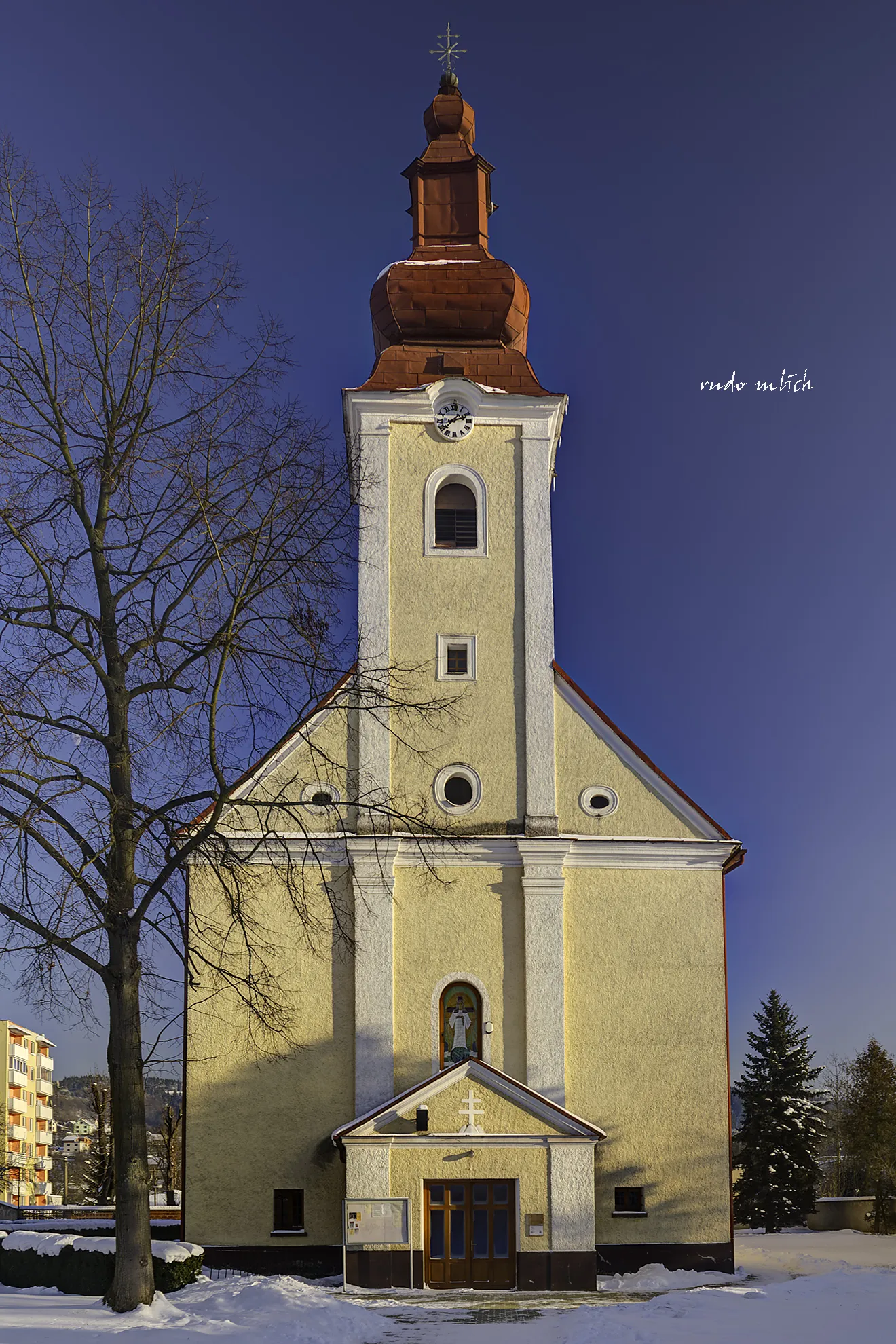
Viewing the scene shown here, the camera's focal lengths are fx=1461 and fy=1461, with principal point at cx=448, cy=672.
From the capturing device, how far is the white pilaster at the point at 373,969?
2178 cm

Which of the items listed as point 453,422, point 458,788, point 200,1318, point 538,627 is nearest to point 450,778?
point 458,788

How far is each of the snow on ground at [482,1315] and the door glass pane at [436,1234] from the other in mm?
734

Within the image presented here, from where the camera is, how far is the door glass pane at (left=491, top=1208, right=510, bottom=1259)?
2028 cm

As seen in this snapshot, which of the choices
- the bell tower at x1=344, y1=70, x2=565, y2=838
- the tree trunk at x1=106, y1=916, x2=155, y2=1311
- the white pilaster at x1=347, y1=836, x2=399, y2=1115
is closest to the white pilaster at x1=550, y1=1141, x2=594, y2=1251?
the white pilaster at x1=347, y1=836, x2=399, y2=1115

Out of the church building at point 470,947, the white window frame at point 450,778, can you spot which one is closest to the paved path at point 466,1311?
the church building at point 470,947

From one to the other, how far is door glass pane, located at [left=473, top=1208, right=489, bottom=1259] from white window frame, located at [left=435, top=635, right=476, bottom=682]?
8201mm

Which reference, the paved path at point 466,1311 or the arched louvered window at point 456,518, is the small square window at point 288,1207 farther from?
the arched louvered window at point 456,518

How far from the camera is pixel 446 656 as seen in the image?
24.0 m

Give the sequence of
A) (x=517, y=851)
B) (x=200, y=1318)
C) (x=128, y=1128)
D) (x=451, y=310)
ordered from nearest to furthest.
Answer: (x=200, y=1318)
(x=128, y=1128)
(x=517, y=851)
(x=451, y=310)

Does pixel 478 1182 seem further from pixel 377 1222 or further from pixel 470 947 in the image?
pixel 470 947

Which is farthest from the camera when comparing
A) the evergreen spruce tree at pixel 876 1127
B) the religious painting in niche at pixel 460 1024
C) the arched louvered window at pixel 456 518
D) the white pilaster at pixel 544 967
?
the evergreen spruce tree at pixel 876 1127

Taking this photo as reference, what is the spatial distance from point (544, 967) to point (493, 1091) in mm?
2458

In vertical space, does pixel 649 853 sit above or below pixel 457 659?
below

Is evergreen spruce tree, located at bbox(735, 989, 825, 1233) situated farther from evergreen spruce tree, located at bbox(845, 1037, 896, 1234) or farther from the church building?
the church building
